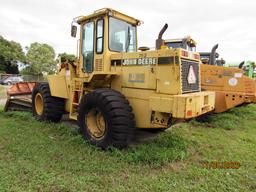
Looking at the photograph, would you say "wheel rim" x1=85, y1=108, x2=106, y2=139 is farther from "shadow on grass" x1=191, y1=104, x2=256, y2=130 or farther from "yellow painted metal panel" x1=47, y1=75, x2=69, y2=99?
"shadow on grass" x1=191, y1=104, x2=256, y2=130

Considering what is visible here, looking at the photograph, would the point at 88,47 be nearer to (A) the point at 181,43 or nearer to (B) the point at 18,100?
(B) the point at 18,100

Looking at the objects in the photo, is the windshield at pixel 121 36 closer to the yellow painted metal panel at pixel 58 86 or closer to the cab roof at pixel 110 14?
the cab roof at pixel 110 14

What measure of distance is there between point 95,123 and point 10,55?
4412 cm

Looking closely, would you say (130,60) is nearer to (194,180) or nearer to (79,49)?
(79,49)

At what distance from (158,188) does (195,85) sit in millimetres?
2474

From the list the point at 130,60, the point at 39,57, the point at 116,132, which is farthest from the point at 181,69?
the point at 39,57

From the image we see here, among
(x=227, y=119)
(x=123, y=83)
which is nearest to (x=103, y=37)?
(x=123, y=83)

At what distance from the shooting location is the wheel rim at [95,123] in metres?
4.92

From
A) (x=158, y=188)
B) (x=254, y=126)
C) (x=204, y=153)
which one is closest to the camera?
(x=158, y=188)

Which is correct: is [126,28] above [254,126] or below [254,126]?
above

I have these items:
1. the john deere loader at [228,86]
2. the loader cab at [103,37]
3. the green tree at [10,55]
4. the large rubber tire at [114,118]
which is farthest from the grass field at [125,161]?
the green tree at [10,55]

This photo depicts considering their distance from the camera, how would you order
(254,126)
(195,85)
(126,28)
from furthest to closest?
1. (254,126)
2. (126,28)
3. (195,85)

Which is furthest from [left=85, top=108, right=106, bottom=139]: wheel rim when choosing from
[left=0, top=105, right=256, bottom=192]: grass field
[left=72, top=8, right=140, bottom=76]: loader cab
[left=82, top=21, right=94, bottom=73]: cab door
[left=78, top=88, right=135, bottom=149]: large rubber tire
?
[left=82, top=21, right=94, bottom=73]: cab door

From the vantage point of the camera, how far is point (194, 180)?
11.3 feet
